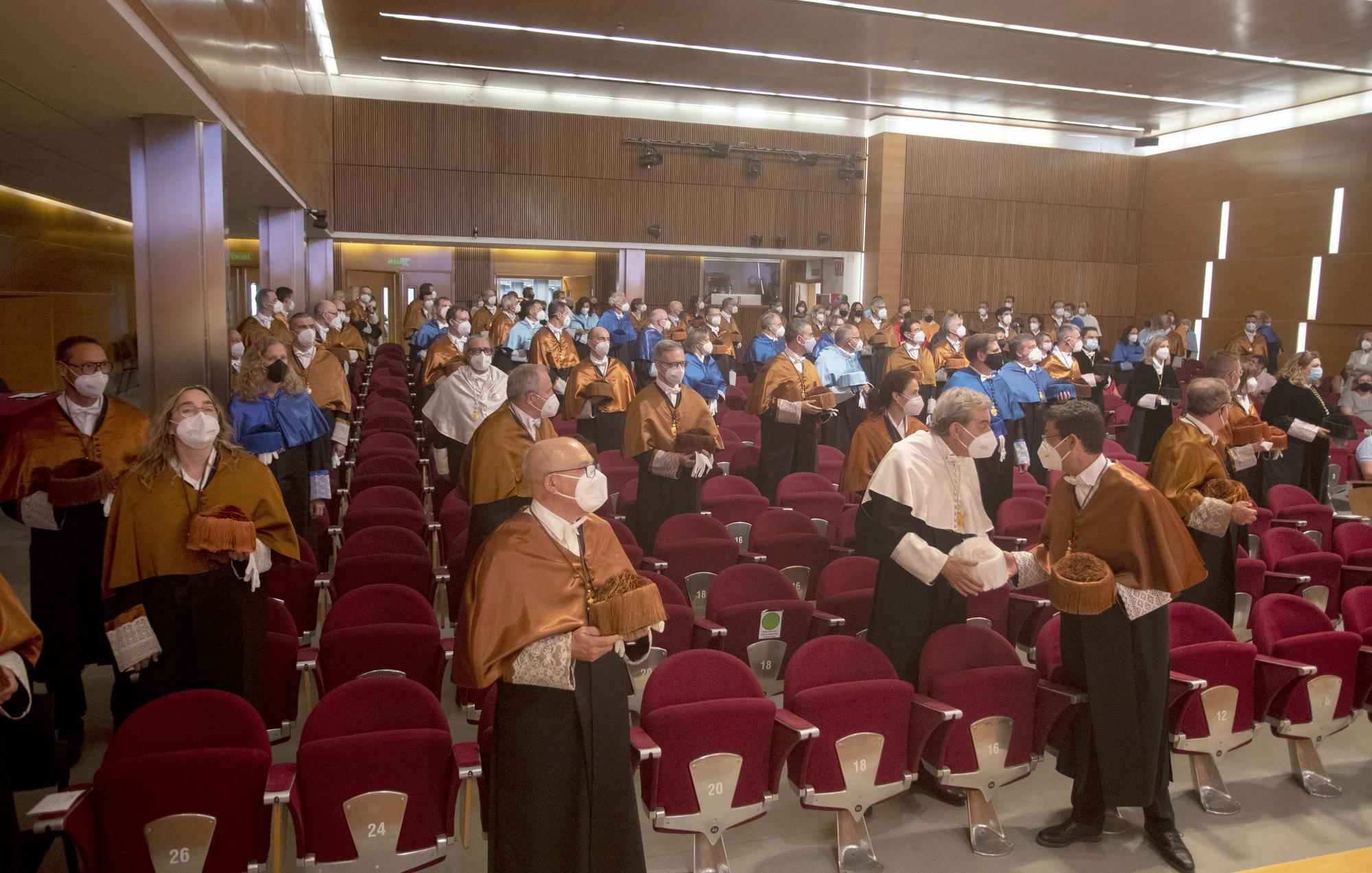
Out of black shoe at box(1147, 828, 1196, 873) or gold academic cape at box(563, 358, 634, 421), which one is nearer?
black shoe at box(1147, 828, 1196, 873)

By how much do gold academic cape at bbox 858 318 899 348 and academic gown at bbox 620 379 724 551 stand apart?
9.48m

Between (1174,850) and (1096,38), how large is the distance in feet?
52.4

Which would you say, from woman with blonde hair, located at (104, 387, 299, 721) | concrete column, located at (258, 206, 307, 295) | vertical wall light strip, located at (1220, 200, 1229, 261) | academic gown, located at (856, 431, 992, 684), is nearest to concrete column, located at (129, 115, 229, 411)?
woman with blonde hair, located at (104, 387, 299, 721)

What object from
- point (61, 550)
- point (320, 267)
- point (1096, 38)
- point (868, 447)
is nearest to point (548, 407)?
point (868, 447)

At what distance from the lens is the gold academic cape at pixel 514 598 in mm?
3203

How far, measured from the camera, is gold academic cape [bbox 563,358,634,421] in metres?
9.42

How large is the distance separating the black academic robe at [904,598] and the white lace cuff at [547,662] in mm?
2055

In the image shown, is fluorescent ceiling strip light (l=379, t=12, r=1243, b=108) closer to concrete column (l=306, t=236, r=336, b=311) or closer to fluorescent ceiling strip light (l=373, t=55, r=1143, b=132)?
fluorescent ceiling strip light (l=373, t=55, r=1143, b=132)

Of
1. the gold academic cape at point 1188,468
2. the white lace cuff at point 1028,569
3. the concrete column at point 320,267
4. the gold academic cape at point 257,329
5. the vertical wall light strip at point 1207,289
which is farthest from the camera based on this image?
the vertical wall light strip at point 1207,289

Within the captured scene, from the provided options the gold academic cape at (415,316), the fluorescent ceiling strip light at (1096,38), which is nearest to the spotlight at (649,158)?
the gold academic cape at (415,316)

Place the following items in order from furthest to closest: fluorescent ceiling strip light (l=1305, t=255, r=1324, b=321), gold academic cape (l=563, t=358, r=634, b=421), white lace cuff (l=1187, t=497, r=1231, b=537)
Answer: fluorescent ceiling strip light (l=1305, t=255, r=1324, b=321)
gold academic cape (l=563, t=358, r=634, b=421)
white lace cuff (l=1187, t=497, r=1231, b=537)

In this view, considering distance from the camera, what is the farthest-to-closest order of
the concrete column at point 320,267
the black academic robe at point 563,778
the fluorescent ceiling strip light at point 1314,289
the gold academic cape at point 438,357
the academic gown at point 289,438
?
the fluorescent ceiling strip light at point 1314,289 → the concrete column at point 320,267 → the gold academic cape at point 438,357 → the academic gown at point 289,438 → the black academic robe at point 563,778

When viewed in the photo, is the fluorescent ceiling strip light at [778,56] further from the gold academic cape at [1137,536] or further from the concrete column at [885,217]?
the gold academic cape at [1137,536]

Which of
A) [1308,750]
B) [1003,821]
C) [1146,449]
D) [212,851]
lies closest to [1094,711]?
[1003,821]
